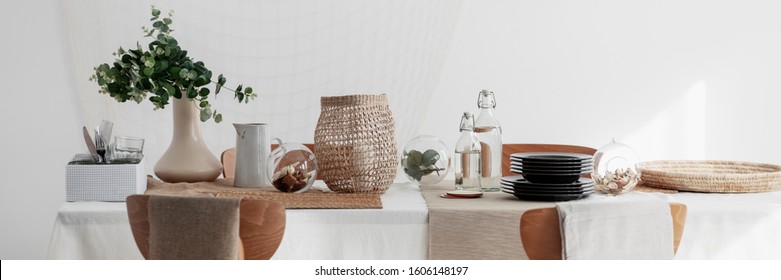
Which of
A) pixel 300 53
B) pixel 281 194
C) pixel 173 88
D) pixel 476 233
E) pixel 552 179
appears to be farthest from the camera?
Result: pixel 300 53

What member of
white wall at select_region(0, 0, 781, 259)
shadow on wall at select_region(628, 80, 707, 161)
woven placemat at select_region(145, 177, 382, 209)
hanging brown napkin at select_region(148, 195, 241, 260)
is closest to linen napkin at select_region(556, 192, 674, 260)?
woven placemat at select_region(145, 177, 382, 209)

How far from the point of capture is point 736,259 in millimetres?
1913

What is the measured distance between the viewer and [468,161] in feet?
7.13

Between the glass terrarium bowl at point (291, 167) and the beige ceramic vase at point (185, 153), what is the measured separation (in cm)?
27

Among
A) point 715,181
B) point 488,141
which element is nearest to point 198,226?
point 488,141

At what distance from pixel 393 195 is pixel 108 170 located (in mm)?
694

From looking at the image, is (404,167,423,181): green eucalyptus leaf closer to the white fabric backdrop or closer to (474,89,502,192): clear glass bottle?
(474,89,502,192): clear glass bottle

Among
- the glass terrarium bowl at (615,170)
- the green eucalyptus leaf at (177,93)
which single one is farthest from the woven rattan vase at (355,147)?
the glass terrarium bowl at (615,170)

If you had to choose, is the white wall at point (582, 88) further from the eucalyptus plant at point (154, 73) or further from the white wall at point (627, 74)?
the eucalyptus plant at point (154, 73)

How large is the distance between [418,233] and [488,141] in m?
0.41

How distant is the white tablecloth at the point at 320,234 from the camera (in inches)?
72.9

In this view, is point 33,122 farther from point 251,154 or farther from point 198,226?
point 198,226
